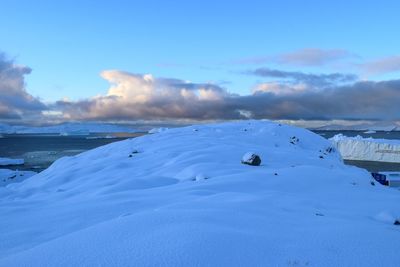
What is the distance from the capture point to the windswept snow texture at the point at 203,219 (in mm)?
3555

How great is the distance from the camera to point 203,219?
183 inches

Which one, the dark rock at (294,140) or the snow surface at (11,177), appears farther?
the snow surface at (11,177)

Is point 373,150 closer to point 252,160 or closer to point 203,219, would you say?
point 252,160

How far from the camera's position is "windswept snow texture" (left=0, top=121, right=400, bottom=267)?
355 centimetres

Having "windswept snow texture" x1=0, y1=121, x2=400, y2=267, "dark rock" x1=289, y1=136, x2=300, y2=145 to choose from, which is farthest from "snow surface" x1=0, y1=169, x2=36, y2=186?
"dark rock" x1=289, y1=136, x2=300, y2=145

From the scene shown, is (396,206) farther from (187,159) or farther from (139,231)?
(187,159)

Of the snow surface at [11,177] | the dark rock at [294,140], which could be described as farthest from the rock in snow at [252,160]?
the snow surface at [11,177]

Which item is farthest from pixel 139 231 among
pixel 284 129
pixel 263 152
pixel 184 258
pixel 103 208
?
pixel 284 129

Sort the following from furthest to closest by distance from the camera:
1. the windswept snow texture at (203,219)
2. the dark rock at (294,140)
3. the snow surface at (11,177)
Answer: the snow surface at (11,177), the dark rock at (294,140), the windswept snow texture at (203,219)

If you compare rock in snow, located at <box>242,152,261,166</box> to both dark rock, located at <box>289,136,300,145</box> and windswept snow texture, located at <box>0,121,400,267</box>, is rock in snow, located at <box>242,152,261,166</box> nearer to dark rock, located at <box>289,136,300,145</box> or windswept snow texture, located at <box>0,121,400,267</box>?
windswept snow texture, located at <box>0,121,400,267</box>

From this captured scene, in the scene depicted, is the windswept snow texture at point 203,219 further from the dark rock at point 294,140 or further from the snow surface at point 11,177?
the snow surface at point 11,177

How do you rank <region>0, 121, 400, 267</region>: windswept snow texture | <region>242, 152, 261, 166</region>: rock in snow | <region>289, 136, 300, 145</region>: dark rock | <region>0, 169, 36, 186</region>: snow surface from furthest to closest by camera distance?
<region>0, 169, 36, 186</region>: snow surface < <region>289, 136, 300, 145</region>: dark rock < <region>242, 152, 261, 166</region>: rock in snow < <region>0, 121, 400, 267</region>: windswept snow texture

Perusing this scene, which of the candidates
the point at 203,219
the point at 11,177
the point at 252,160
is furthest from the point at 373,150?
the point at 203,219

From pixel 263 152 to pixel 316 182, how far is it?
4.99 m
